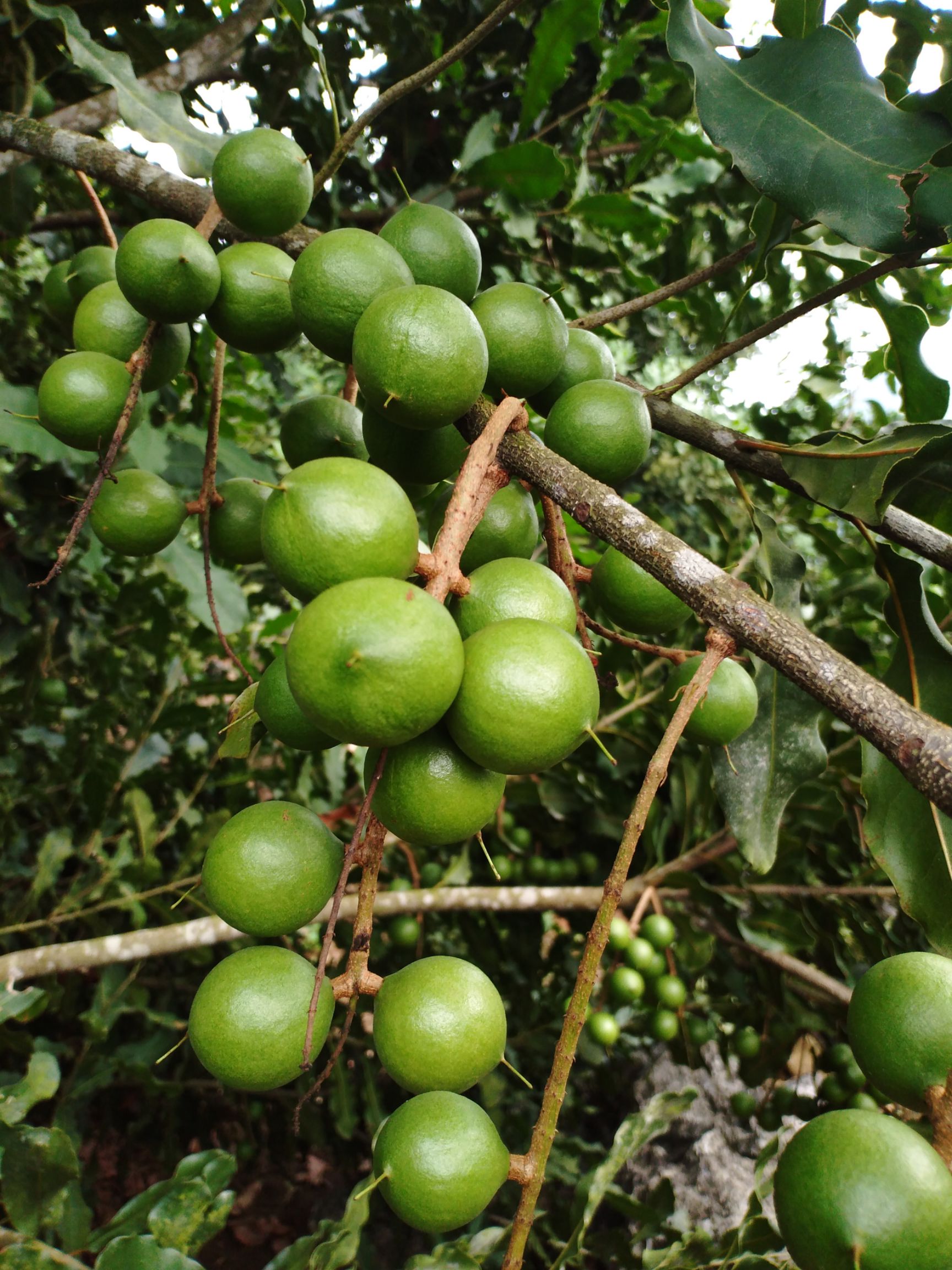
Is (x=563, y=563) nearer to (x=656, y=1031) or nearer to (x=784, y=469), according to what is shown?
(x=784, y=469)

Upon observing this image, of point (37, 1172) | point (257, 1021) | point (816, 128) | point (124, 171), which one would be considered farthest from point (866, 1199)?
point (124, 171)

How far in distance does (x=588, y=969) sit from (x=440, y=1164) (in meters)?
0.42

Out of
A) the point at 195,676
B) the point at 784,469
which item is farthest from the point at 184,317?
the point at 195,676

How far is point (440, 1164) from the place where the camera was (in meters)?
1.04

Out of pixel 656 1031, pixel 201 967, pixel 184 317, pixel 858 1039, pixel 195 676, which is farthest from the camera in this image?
pixel 195 676

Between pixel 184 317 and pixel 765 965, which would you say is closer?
pixel 184 317

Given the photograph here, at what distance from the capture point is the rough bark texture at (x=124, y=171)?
1.90 meters

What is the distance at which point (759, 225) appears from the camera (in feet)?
5.71

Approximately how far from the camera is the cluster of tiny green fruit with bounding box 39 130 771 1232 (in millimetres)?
984

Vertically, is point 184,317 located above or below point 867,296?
below

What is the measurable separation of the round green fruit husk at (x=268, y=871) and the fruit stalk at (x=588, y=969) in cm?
44

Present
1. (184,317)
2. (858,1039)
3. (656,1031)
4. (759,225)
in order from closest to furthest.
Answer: (858,1039)
(184,317)
(759,225)
(656,1031)

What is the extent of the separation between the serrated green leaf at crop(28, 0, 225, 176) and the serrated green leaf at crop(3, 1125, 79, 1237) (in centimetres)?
226

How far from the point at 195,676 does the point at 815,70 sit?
4.43 meters
